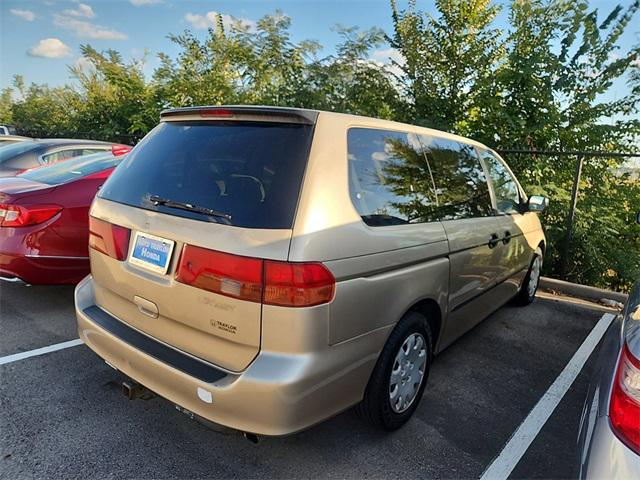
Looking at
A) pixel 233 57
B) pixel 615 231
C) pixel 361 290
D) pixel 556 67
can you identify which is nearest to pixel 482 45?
pixel 556 67

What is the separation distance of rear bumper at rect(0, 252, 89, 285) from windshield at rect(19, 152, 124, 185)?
0.72m

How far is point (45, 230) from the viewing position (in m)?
3.63

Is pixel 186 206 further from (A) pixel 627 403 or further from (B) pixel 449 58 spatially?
(B) pixel 449 58

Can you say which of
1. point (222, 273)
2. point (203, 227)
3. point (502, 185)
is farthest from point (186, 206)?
point (502, 185)

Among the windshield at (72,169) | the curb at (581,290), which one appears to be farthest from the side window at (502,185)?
the windshield at (72,169)

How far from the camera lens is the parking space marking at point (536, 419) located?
2.34 m

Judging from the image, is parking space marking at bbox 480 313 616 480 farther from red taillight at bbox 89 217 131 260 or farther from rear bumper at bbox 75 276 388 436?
red taillight at bbox 89 217 131 260

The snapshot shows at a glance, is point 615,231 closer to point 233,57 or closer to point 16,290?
point 16,290

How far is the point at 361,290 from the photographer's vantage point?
2043mm

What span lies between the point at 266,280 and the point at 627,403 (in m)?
1.32

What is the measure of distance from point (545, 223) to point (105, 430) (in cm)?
596

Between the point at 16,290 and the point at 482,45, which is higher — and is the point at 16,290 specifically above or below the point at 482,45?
below

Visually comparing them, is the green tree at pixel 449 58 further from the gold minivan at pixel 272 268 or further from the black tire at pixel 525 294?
the gold minivan at pixel 272 268

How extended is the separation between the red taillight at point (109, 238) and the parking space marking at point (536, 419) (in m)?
2.19
